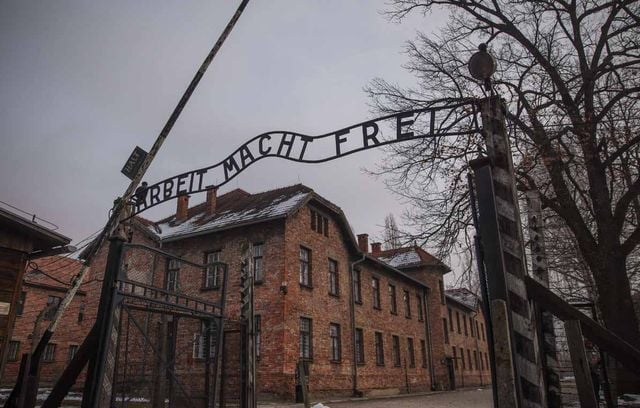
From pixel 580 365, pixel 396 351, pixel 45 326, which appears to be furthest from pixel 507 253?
pixel 45 326

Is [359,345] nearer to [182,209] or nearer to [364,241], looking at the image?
[364,241]

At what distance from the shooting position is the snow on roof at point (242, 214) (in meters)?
18.5

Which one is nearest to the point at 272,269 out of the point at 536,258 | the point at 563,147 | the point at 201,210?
the point at 201,210

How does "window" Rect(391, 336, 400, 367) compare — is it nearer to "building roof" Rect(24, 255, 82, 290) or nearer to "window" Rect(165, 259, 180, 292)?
"window" Rect(165, 259, 180, 292)

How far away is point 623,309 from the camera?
36.7ft

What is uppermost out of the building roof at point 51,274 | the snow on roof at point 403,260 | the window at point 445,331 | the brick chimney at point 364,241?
the brick chimney at point 364,241

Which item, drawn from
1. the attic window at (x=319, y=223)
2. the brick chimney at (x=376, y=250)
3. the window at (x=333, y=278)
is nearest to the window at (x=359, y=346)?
the window at (x=333, y=278)

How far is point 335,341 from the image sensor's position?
20.0 meters

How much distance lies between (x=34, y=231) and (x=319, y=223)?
12.6m

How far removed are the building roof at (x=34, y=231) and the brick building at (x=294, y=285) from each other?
574 cm

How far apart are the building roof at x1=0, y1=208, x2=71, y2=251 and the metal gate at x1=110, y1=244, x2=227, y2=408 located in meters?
1.82

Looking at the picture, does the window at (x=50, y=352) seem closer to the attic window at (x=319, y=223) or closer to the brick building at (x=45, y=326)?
the brick building at (x=45, y=326)

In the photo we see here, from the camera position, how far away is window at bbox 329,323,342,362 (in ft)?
64.4

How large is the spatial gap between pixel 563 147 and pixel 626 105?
1698mm
